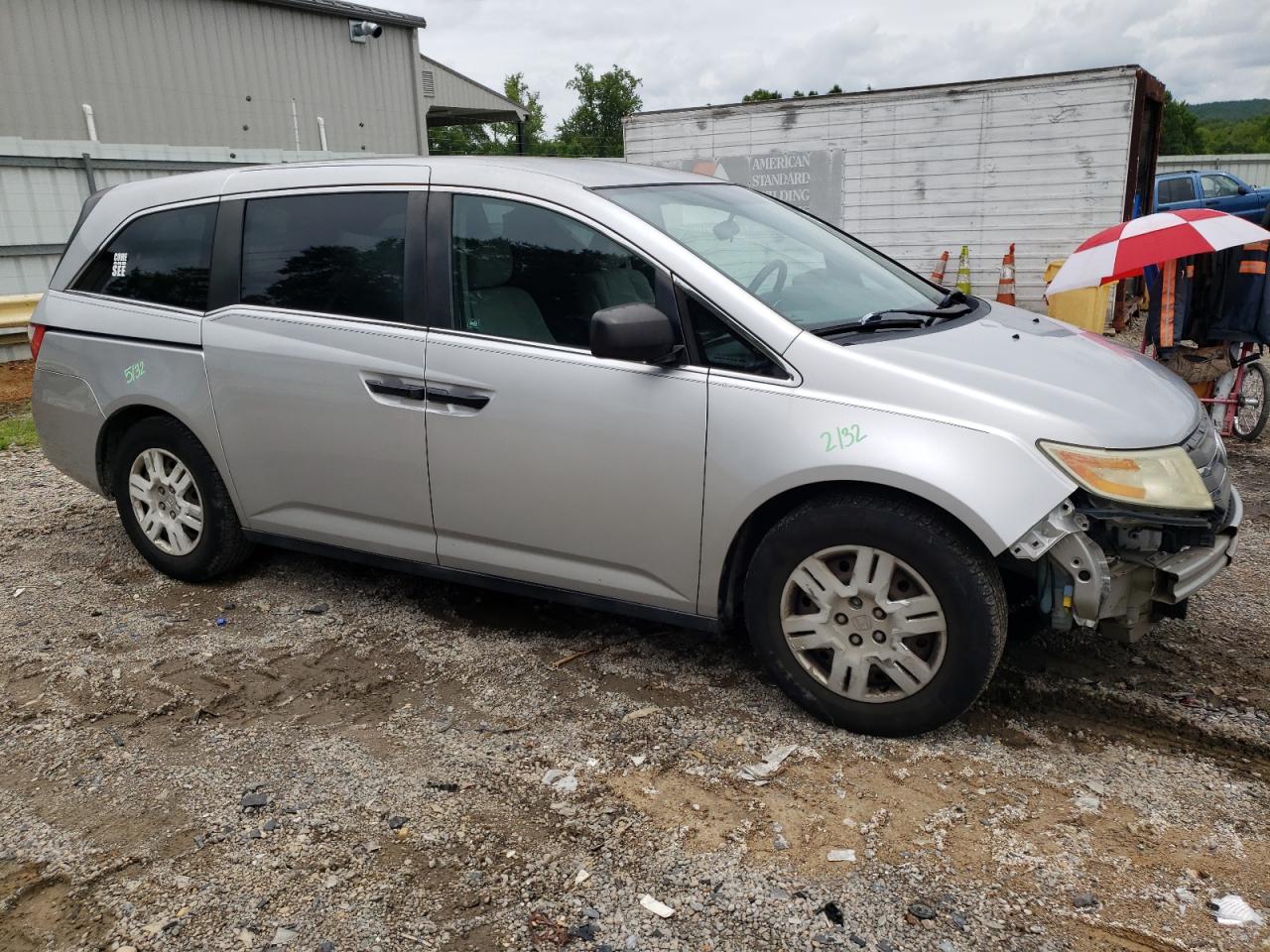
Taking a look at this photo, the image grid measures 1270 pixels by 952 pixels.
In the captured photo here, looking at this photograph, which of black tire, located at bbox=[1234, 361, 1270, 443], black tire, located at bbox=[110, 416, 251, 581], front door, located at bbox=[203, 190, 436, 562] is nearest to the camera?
front door, located at bbox=[203, 190, 436, 562]

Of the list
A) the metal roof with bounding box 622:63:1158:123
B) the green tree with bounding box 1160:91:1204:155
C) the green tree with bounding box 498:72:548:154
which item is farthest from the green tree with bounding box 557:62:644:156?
the metal roof with bounding box 622:63:1158:123

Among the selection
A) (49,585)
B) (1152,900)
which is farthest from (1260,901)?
(49,585)

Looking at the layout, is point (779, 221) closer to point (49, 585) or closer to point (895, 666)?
point (895, 666)

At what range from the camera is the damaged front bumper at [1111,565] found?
281cm

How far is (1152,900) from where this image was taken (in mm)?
2447

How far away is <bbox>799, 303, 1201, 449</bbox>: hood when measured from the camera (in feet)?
9.44

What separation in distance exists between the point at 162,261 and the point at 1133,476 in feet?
13.0

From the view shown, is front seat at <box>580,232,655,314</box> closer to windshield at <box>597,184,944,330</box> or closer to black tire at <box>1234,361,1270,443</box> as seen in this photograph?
windshield at <box>597,184,944,330</box>

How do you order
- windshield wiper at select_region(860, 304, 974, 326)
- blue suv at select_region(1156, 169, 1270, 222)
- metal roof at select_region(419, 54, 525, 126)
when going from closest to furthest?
windshield wiper at select_region(860, 304, 974, 326) → blue suv at select_region(1156, 169, 1270, 222) → metal roof at select_region(419, 54, 525, 126)

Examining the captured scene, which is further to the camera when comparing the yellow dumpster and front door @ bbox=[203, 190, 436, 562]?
the yellow dumpster

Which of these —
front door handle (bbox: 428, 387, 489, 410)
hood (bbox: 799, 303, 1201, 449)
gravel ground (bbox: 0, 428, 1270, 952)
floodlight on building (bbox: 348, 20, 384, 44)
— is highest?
floodlight on building (bbox: 348, 20, 384, 44)

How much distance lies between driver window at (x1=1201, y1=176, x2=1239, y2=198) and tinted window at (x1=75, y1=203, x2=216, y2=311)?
2102 centimetres

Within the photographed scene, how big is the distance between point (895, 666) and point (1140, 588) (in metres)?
0.75

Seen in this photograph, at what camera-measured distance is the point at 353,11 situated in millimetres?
23953
